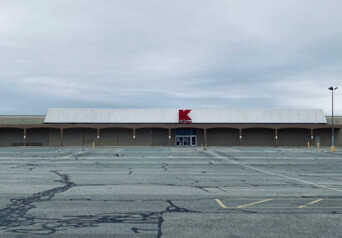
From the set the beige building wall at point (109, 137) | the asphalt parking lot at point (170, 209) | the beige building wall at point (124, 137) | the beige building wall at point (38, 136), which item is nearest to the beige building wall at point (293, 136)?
the beige building wall at point (124, 137)

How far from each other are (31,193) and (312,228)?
9525mm

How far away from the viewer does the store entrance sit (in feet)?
225

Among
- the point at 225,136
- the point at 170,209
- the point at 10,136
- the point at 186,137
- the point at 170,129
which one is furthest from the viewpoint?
the point at 186,137

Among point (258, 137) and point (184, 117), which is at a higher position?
point (184, 117)

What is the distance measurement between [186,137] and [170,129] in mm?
5054

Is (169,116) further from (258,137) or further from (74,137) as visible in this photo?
(74,137)

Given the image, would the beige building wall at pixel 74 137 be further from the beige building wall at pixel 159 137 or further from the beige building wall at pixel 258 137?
the beige building wall at pixel 258 137

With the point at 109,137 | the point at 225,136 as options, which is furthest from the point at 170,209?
the point at 225,136

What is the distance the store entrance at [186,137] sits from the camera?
225 feet

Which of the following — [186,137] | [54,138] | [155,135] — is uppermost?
[155,135]

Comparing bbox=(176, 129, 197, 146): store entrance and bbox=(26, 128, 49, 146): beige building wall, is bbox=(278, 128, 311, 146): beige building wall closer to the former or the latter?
bbox=(176, 129, 197, 146): store entrance

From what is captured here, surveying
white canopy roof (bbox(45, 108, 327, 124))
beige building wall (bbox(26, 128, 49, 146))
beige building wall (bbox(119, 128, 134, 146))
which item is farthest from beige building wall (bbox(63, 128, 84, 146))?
beige building wall (bbox(119, 128, 134, 146))

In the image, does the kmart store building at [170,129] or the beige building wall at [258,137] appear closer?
the kmart store building at [170,129]

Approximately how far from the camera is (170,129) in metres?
65.2
